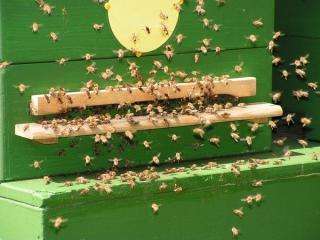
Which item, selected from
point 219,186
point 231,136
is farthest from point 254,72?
point 219,186

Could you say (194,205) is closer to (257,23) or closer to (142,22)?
(142,22)

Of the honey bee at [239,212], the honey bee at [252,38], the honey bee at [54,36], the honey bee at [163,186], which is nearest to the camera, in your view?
the honey bee at [54,36]

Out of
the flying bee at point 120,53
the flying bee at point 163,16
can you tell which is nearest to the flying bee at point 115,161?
the flying bee at point 120,53

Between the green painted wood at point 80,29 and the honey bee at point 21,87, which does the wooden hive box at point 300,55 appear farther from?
the honey bee at point 21,87

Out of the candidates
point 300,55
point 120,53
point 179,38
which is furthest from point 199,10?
point 300,55

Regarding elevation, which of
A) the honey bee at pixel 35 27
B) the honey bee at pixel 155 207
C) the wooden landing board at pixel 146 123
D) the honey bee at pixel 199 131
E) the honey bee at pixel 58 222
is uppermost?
the honey bee at pixel 35 27

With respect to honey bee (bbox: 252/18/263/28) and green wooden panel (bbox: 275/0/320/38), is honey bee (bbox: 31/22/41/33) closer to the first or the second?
honey bee (bbox: 252/18/263/28)

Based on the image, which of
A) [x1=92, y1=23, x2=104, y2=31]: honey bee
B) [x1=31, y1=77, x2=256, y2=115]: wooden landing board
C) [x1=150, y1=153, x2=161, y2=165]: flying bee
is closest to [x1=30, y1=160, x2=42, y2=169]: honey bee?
[x1=31, y1=77, x2=256, y2=115]: wooden landing board
